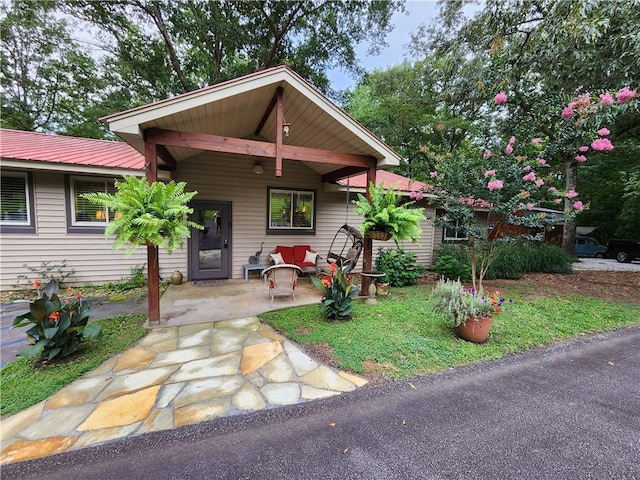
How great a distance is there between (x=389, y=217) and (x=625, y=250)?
18440 millimetres

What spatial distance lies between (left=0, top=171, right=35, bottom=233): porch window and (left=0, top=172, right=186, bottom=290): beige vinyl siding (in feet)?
0.35

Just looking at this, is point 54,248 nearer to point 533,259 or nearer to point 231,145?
point 231,145

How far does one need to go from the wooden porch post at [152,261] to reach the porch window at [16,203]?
385 centimetres

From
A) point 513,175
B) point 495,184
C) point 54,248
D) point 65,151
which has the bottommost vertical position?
point 54,248

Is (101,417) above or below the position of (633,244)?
below

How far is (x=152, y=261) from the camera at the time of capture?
386 centimetres

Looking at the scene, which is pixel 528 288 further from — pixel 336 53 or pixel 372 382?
pixel 336 53

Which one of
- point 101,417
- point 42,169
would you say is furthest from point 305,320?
point 42,169

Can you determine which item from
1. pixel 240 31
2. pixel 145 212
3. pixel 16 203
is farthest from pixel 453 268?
pixel 240 31

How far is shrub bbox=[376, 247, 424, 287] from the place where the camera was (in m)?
7.03

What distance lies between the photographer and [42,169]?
530 cm

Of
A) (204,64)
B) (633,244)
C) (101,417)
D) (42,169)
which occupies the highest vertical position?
(204,64)

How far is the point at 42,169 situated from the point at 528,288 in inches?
445

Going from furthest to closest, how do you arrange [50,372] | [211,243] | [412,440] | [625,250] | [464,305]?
[625,250] → [211,243] → [464,305] → [50,372] → [412,440]
